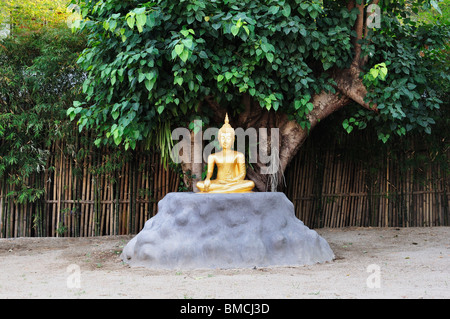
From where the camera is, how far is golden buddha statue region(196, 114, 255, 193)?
208 inches

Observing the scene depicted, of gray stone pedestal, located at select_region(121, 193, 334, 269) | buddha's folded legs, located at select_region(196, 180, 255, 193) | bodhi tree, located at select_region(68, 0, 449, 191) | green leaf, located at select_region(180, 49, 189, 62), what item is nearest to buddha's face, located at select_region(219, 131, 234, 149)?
bodhi tree, located at select_region(68, 0, 449, 191)

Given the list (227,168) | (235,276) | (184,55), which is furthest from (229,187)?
(184,55)

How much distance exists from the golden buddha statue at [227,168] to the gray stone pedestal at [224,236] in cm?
34

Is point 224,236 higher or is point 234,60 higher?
point 234,60

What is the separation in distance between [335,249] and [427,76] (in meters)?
2.46

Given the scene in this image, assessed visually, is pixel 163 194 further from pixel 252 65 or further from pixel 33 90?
pixel 252 65

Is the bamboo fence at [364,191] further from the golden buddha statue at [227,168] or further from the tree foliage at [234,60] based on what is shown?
the golden buddha statue at [227,168]

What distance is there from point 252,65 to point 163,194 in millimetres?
2909

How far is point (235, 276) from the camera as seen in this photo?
4258 mm

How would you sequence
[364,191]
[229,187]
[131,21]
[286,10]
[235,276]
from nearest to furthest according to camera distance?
[235,276] < [131,21] < [286,10] < [229,187] < [364,191]

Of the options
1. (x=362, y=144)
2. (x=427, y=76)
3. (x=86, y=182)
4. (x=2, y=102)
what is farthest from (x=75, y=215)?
(x=427, y=76)

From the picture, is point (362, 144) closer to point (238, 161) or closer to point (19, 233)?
point (238, 161)

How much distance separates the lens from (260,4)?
5.13 m

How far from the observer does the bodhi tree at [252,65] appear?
4.88m
